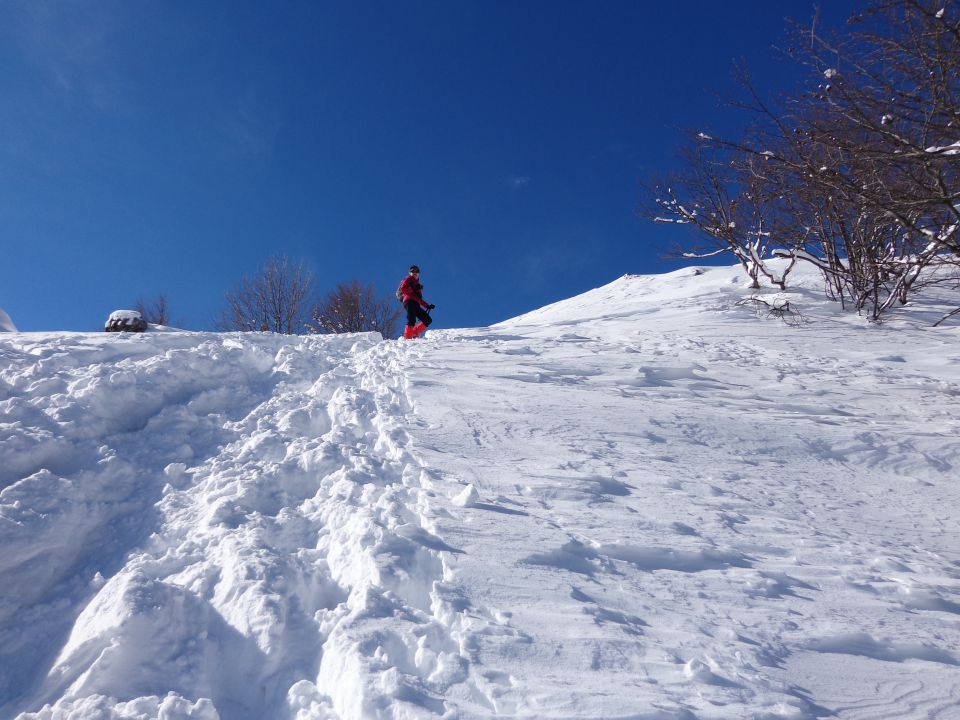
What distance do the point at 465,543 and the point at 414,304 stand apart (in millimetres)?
7918

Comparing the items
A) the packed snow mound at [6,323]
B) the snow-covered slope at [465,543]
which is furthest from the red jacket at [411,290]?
the packed snow mound at [6,323]

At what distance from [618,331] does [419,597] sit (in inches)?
332

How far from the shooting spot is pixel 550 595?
2.70 metres

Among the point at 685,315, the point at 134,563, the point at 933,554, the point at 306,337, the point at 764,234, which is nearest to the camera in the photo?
the point at 134,563

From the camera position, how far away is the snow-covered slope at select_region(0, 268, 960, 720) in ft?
7.32

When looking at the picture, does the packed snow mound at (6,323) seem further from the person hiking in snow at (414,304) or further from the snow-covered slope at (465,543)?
the person hiking in snow at (414,304)

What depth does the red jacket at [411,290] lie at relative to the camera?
1055cm

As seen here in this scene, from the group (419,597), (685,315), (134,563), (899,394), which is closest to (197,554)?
(134,563)

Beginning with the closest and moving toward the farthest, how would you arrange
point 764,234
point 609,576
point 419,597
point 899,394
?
1. point 419,597
2. point 609,576
3. point 899,394
4. point 764,234

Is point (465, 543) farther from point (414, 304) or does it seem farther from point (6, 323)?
point (6, 323)

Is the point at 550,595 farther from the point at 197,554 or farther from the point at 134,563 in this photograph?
the point at 134,563

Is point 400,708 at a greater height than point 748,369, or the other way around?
point 748,369

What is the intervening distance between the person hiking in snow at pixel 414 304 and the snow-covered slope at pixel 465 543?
405cm

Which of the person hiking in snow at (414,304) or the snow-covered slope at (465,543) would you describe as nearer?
the snow-covered slope at (465,543)
